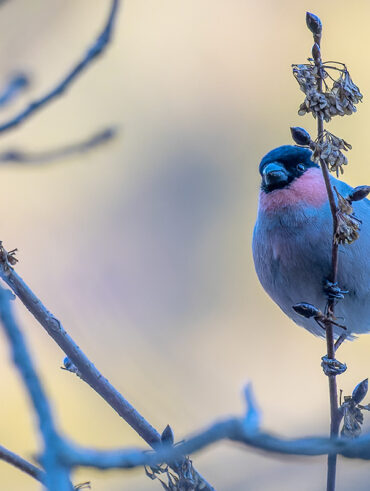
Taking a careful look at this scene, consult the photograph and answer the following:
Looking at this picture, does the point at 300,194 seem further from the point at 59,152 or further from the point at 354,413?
the point at 59,152

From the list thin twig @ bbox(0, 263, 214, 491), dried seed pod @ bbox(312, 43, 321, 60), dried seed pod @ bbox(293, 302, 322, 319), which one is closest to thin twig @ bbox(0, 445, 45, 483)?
thin twig @ bbox(0, 263, 214, 491)

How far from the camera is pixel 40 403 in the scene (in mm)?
984

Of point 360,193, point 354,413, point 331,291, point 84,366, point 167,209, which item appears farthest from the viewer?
point 167,209

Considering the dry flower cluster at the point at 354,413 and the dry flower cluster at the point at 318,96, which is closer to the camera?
the dry flower cluster at the point at 318,96

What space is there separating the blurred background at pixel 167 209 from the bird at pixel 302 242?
673 millimetres

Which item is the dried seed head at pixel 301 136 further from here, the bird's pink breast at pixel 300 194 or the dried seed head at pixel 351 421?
the bird's pink breast at pixel 300 194

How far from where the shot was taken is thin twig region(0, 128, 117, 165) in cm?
147

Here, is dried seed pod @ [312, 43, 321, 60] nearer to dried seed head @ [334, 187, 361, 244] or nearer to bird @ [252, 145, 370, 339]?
dried seed head @ [334, 187, 361, 244]

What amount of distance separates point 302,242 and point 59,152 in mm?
1910

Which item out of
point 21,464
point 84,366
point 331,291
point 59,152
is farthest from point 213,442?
point 331,291

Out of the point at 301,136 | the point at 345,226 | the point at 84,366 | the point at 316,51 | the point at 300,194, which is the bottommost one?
the point at 84,366

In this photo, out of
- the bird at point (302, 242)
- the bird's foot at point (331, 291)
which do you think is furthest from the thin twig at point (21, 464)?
the bird at point (302, 242)

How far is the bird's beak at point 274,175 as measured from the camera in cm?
340

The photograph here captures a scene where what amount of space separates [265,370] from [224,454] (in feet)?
6.94
